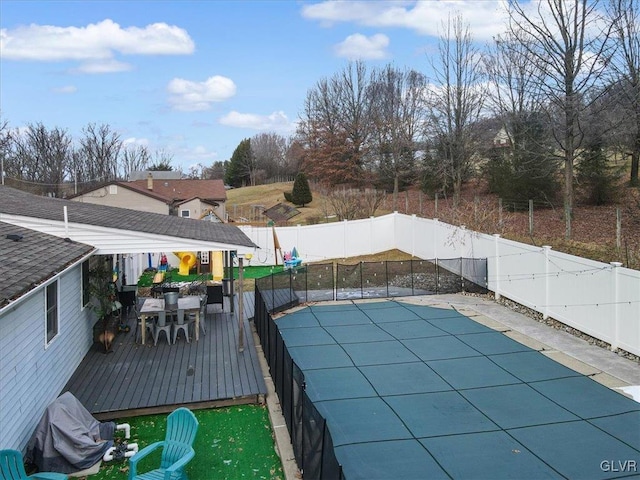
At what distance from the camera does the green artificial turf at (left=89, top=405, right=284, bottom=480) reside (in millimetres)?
6293

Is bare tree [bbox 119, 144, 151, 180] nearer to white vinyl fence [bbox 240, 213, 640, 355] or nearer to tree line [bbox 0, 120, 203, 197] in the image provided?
tree line [bbox 0, 120, 203, 197]

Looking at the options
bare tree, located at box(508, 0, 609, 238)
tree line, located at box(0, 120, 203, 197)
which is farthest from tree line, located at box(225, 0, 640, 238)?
tree line, located at box(0, 120, 203, 197)

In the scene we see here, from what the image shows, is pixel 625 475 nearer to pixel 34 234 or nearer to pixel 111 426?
pixel 111 426

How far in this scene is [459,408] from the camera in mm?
7898

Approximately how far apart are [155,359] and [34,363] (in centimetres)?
317

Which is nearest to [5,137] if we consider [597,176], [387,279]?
[387,279]

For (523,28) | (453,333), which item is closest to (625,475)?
(453,333)

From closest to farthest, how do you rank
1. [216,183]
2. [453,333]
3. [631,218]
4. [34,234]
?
1. [34,234]
2. [453,333]
3. [631,218]
4. [216,183]

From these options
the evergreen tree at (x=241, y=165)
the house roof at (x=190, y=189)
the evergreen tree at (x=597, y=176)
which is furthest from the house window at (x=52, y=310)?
the evergreen tree at (x=241, y=165)

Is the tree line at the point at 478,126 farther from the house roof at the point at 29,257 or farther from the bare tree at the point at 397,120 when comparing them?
the house roof at the point at 29,257

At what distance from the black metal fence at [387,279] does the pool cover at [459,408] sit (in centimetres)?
369

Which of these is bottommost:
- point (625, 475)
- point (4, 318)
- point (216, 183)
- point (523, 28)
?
point (625, 475)

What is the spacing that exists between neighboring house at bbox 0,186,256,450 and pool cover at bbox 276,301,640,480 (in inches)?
139

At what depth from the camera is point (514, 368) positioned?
9.64 metres
